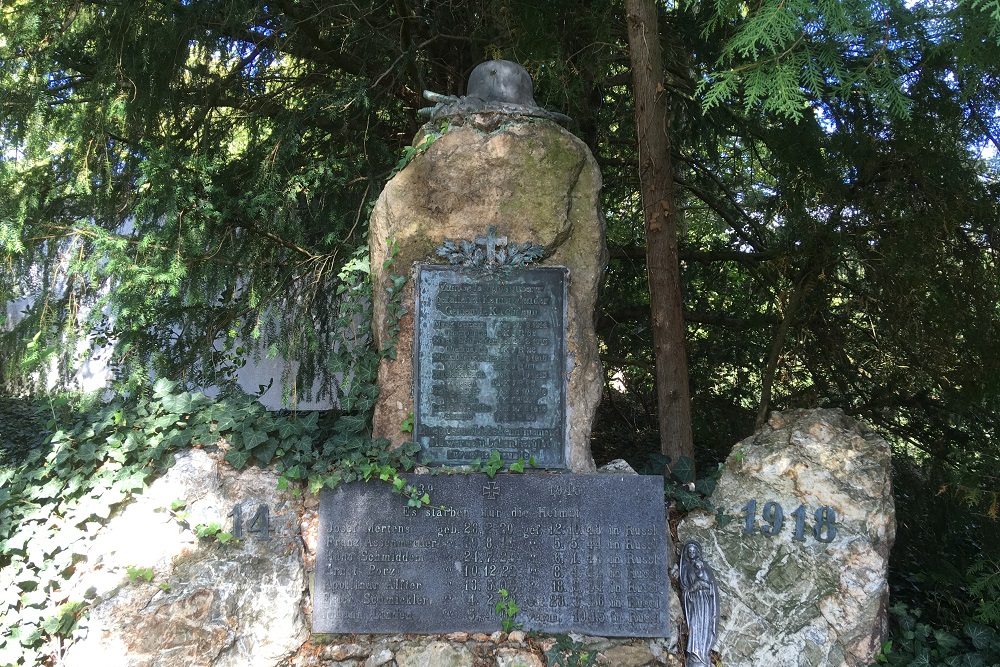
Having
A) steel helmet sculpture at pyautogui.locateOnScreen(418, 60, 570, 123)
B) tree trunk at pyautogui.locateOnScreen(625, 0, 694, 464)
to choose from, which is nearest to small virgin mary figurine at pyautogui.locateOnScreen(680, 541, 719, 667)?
tree trunk at pyautogui.locateOnScreen(625, 0, 694, 464)

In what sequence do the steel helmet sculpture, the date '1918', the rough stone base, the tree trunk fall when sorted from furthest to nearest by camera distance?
the tree trunk → the steel helmet sculpture → the date '1918' → the rough stone base

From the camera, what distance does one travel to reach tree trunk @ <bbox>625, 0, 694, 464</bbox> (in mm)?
4953

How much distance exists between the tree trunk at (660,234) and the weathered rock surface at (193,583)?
2.40 metres

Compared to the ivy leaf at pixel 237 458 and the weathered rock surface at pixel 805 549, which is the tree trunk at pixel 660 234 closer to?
the weathered rock surface at pixel 805 549

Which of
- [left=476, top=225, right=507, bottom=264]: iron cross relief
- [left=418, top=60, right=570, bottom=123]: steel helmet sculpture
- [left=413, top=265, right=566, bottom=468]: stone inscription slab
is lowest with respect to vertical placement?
[left=413, top=265, right=566, bottom=468]: stone inscription slab

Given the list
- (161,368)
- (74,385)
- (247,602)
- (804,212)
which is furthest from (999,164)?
(74,385)

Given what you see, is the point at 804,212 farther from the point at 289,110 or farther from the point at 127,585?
the point at 127,585

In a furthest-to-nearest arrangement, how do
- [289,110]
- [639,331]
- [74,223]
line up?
1. [639,331]
2. [289,110]
3. [74,223]

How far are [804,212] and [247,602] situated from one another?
14.4 feet

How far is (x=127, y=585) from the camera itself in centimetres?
355

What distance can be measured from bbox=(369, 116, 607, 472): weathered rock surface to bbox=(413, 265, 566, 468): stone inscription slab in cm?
12

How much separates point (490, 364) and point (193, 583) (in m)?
1.73

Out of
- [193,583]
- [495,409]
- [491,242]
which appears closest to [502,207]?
[491,242]

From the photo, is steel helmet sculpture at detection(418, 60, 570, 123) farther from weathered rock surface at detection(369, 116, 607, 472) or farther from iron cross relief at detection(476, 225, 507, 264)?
iron cross relief at detection(476, 225, 507, 264)
